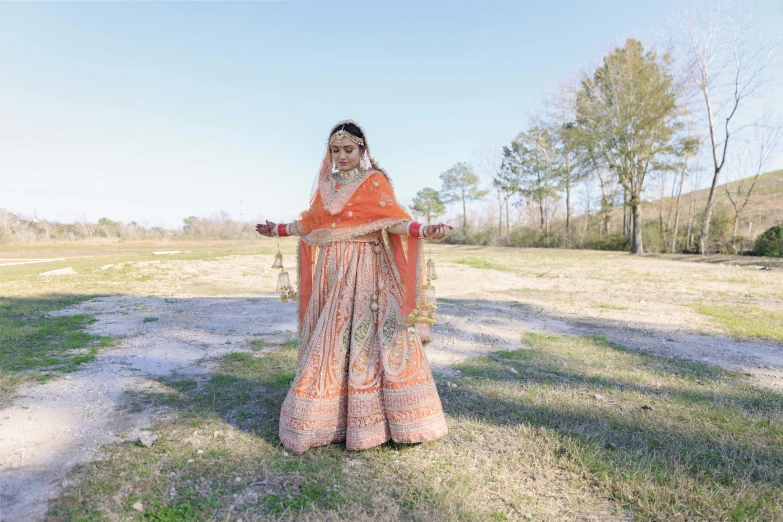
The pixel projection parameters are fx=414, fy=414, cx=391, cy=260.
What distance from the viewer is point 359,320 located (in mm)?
3145

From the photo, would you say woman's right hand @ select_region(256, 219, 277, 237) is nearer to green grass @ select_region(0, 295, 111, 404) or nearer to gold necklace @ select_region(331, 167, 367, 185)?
gold necklace @ select_region(331, 167, 367, 185)

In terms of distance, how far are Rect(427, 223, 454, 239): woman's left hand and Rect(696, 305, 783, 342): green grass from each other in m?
Answer: 6.18

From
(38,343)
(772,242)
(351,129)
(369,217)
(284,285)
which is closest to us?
(369,217)

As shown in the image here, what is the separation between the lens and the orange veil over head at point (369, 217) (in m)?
3.18

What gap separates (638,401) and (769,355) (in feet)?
9.99

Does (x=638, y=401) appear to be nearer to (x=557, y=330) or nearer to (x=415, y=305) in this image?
(x=415, y=305)

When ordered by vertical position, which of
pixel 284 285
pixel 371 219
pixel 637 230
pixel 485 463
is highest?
pixel 637 230

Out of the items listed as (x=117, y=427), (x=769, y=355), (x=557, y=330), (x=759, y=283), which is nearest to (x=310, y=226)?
(x=117, y=427)

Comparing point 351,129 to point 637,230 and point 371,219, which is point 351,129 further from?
point 637,230

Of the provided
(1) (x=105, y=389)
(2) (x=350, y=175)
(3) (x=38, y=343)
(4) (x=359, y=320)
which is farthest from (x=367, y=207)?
(3) (x=38, y=343)

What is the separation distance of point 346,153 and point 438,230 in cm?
99

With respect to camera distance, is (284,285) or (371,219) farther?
(284,285)

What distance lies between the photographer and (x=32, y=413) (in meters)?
3.37

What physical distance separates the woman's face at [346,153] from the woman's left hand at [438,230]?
2.78 feet
